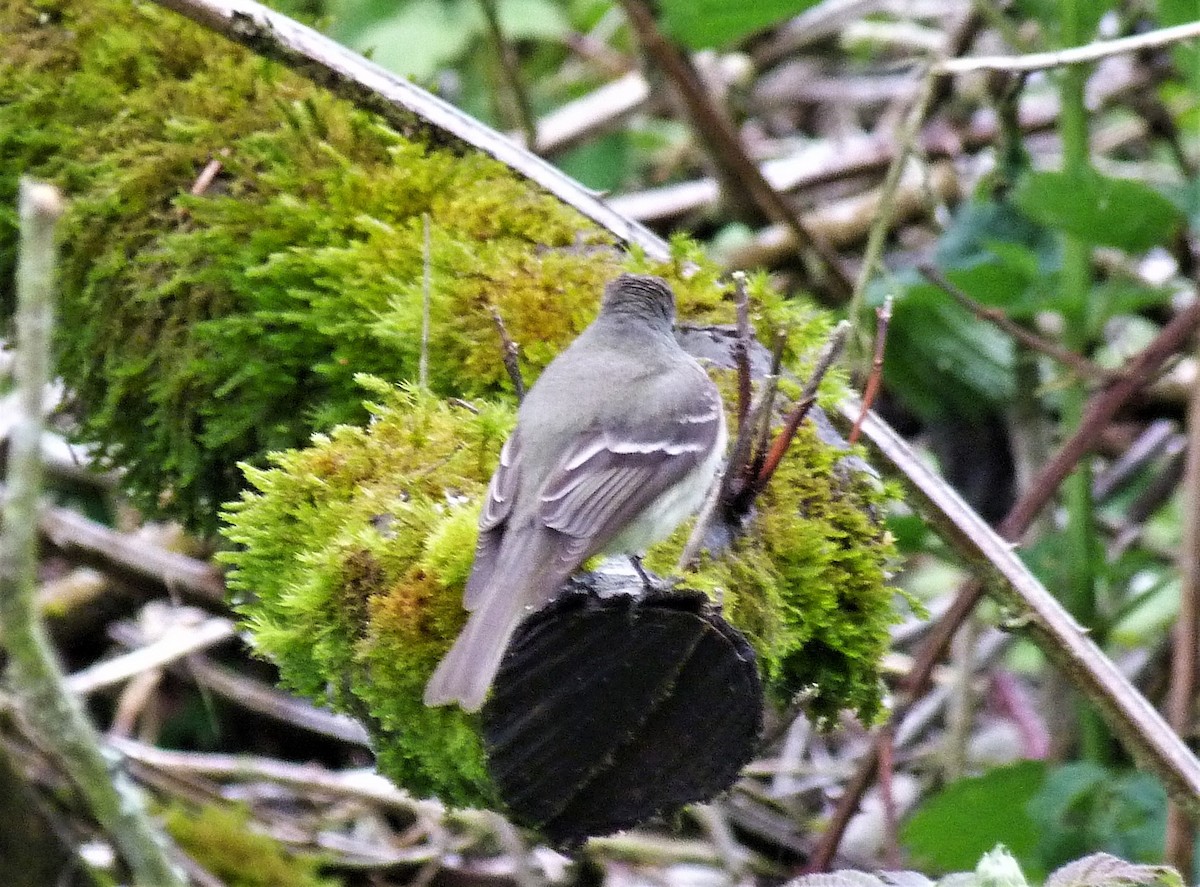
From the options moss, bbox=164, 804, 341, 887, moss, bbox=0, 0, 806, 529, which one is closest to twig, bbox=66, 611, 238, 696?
moss, bbox=164, 804, 341, 887

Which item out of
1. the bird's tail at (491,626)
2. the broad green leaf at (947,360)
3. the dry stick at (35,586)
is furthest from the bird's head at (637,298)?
the broad green leaf at (947,360)

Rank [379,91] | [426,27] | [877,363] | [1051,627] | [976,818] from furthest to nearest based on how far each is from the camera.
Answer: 1. [426,27]
2. [976,818]
3. [379,91]
4. [1051,627]
5. [877,363]

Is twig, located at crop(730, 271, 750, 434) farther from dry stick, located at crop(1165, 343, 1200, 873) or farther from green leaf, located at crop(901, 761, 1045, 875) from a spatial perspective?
green leaf, located at crop(901, 761, 1045, 875)

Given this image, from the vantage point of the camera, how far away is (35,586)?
4.58ft

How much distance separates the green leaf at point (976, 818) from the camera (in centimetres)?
354

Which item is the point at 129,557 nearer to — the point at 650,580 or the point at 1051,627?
the point at 650,580

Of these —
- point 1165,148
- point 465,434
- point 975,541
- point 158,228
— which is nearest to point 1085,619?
point 975,541

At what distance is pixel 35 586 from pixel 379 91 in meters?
1.79

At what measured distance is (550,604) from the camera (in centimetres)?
190

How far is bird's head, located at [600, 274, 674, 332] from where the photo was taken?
255cm

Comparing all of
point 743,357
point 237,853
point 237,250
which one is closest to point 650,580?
point 743,357

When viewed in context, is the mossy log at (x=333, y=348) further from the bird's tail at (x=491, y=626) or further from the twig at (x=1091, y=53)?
the twig at (x=1091, y=53)

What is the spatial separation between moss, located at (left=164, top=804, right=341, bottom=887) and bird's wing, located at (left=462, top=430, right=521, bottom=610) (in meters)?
2.07

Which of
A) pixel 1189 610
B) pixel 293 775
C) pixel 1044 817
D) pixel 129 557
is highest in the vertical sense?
pixel 1189 610
